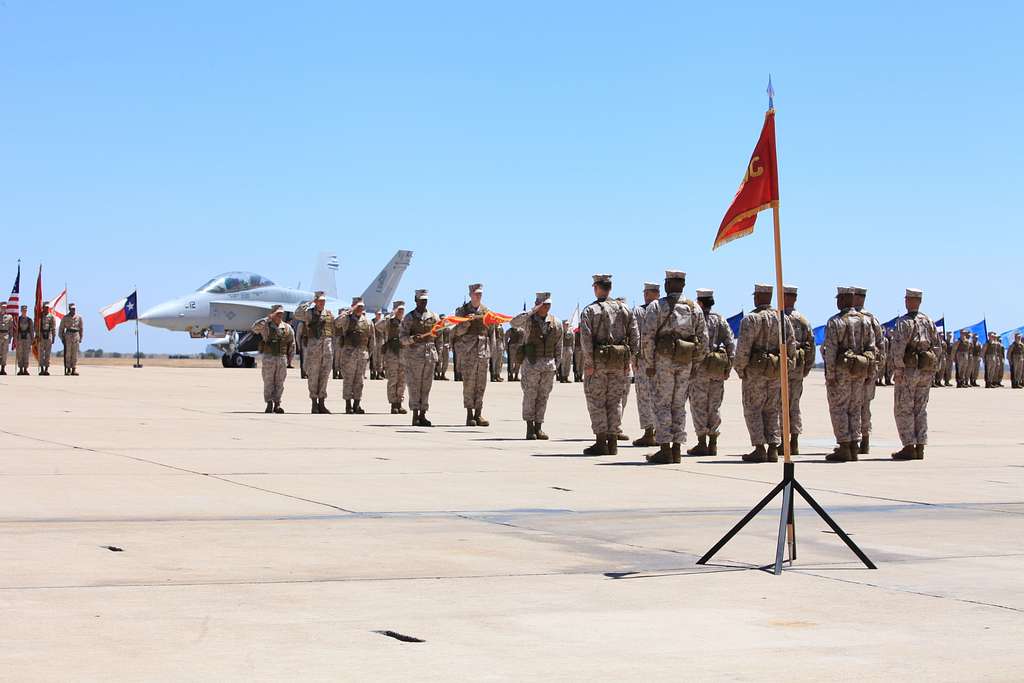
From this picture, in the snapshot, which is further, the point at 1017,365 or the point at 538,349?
the point at 1017,365

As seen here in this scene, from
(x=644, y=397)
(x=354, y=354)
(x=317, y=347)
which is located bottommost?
(x=644, y=397)

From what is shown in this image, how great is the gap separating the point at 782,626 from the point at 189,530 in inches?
167

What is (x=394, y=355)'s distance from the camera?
23.8 m

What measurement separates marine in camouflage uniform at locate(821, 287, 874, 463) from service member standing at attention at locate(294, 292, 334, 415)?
10.3 metres

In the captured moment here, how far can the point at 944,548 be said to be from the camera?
887 cm

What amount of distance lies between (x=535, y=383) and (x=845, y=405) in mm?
3888

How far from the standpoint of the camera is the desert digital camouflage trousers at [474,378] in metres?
21.0

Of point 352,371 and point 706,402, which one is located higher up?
point 352,371

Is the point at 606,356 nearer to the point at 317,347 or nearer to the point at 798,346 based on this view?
the point at 798,346

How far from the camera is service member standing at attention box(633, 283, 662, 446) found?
1595cm

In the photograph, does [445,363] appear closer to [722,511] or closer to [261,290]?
[261,290]

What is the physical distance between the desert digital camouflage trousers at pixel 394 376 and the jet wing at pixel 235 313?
31.9 meters

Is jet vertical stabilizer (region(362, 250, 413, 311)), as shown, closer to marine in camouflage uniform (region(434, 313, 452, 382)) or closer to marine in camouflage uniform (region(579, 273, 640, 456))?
marine in camouflage uniform (region(434, 313, 452, 382))

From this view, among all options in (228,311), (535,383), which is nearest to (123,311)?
(228,311)
